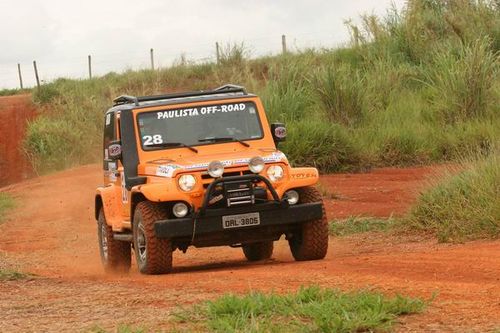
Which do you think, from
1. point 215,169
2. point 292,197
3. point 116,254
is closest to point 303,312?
point 215,169

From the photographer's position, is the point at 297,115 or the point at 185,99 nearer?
the point at 185,99

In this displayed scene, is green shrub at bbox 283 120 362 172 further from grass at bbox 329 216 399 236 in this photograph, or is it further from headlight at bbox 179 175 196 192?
headlight at bbox 179 175 196 192

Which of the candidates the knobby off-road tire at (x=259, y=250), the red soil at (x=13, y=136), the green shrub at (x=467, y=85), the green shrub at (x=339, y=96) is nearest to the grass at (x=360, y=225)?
the knobby off-road tire at (x=259, y=250)

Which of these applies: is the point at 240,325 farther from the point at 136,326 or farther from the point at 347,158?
the point at 347,158

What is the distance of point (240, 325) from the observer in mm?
7055

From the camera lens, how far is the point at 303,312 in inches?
286

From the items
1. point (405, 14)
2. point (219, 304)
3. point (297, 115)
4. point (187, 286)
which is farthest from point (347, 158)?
point (219, 304)

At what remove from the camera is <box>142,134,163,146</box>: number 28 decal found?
12242 mm

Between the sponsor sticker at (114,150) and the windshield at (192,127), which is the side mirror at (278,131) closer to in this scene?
the windshield at (192,127)

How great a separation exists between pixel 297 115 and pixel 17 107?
2005 centimetres

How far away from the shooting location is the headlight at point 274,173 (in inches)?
452

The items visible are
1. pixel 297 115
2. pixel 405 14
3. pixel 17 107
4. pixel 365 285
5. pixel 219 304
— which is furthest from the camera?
pixel 17 107

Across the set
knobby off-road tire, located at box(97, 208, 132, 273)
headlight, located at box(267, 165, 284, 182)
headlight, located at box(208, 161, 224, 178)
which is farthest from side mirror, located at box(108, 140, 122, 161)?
headlight, located at box(267, 165, 284, 182)

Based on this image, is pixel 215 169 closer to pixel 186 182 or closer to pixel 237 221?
pixel 186 182
